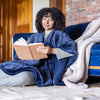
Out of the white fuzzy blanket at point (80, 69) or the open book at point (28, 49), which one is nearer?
the open book at point (28, 49)

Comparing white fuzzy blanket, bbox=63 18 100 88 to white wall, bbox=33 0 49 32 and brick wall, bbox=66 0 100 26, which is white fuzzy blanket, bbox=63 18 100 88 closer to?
brick wall, bbox=66 0 100 26

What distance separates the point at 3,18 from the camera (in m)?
6.01

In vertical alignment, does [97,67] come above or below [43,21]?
below

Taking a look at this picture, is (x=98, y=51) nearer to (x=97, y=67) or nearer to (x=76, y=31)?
(x=97, y=67)

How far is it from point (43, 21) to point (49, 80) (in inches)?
24.6

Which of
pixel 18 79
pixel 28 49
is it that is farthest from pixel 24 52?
pixel 18 79

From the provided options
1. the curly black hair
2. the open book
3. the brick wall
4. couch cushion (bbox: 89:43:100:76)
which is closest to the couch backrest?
the curly black hair

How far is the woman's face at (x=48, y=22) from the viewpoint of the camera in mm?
2170

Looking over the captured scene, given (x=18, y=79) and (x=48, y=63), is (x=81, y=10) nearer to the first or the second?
(x=48, y=63)

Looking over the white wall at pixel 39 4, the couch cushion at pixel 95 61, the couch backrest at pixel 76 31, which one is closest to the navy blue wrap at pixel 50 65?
the couch cushion at pixel 95 61

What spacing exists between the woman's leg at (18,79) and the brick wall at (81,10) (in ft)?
8.38

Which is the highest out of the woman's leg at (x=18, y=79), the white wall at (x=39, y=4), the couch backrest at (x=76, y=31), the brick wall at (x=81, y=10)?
the white wall at (x=39, y=4)

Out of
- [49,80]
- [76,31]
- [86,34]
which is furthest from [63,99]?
[76,31]

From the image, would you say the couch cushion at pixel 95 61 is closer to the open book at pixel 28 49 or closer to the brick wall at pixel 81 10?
the open book at pixel 28 49
